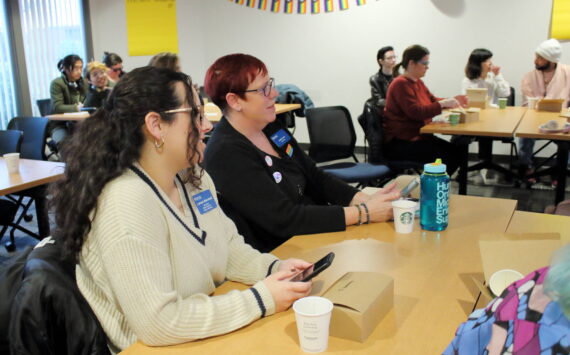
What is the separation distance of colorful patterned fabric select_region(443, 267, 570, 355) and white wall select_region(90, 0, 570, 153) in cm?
557

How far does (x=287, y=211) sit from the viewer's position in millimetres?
1792

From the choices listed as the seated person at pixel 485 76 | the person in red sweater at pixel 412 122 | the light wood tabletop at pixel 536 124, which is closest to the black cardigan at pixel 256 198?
the light wood tabletop at pixel 536 124

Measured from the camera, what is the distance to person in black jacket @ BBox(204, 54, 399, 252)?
1.79 metres

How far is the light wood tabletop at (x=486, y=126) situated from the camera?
3556 mm

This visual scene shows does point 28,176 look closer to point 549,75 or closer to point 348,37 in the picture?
point 348,37

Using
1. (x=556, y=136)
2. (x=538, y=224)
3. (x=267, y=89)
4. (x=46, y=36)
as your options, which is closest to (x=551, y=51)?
(x=556, y=136)

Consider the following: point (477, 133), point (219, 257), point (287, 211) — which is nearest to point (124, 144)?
point (219, 257)

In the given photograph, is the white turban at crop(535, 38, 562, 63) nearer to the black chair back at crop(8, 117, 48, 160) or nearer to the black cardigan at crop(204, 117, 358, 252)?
the black cardigan at crop(204, 117, 358, 252)

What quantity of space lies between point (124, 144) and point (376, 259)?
0.76 metres

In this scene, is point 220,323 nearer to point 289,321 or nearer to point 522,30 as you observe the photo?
point 289,321

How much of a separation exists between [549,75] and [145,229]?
5.21 metres

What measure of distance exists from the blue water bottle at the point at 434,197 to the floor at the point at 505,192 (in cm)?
296

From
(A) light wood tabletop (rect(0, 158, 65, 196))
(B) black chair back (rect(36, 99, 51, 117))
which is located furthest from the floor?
(B) black chair back (rect(36, 99, 51, 117))

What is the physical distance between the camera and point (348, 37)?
21.7 ft
